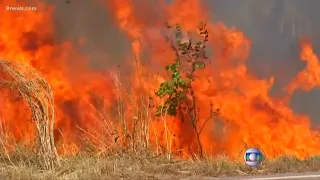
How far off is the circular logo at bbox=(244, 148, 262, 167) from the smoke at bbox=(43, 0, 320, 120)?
240cm

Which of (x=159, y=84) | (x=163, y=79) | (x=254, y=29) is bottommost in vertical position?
(x=159, y=84)

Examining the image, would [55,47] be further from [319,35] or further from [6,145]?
[319,35]

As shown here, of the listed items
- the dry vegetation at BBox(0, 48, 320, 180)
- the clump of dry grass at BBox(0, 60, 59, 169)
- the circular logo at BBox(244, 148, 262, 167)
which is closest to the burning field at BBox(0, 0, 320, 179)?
the circular logo at BBox(244, 148, 262, 167)

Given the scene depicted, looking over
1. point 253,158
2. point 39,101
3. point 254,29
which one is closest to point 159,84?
point 254,29

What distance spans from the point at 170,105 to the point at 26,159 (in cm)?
336

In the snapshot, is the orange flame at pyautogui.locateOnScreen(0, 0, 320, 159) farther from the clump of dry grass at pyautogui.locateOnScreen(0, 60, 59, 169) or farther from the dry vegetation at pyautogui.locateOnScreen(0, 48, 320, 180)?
the clump of dry grass at pyautogui.locateOnScreen(0, 60, 59, 169)

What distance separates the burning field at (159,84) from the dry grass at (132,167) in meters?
1.20

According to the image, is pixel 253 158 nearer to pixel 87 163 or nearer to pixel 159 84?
pixel 159 84

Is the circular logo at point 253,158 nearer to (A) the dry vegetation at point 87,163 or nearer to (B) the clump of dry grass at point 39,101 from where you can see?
(A) the dry vegetation at point 87,163

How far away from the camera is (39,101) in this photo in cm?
836

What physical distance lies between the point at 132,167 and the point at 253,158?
2329 mm

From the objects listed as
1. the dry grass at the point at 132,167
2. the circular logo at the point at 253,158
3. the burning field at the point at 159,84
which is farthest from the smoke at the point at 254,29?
the dry grass at the point at 132,167

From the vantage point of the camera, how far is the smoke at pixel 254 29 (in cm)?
1093

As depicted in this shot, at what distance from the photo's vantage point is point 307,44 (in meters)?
11.8
